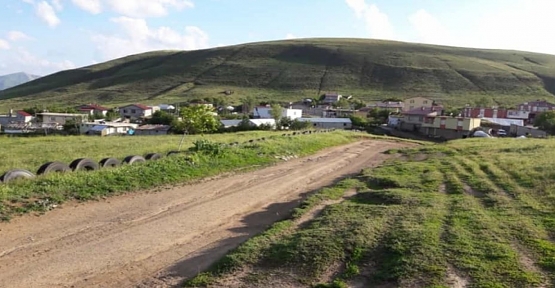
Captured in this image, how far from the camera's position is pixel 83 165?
15734 millimetres

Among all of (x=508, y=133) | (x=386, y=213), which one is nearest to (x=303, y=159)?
(x=386, y=213)

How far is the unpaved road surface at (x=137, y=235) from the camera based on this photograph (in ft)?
25.2

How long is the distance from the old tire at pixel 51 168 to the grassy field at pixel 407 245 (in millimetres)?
8102

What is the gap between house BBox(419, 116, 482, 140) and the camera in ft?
214

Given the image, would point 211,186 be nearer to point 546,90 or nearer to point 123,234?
point 123,234

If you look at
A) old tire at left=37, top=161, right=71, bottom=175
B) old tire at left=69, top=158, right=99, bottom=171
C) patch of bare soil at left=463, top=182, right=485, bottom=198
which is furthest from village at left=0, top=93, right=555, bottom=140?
patch of bare soil at left=463, top=182, right=485, bottom=198

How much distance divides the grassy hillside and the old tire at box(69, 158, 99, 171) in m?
113

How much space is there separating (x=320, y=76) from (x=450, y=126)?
93.7 metres

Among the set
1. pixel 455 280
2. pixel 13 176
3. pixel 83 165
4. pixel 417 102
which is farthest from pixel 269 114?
pixel 455 280

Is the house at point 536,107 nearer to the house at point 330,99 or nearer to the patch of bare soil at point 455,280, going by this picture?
the house at point 330,99

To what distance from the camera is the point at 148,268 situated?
316 inches

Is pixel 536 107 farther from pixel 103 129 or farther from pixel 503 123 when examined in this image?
pixel 103 129

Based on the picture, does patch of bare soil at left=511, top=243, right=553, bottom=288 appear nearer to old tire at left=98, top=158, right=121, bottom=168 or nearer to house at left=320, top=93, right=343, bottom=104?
old tire at left=98, top=158, right=121, bottom=168

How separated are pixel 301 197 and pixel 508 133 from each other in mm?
60888
